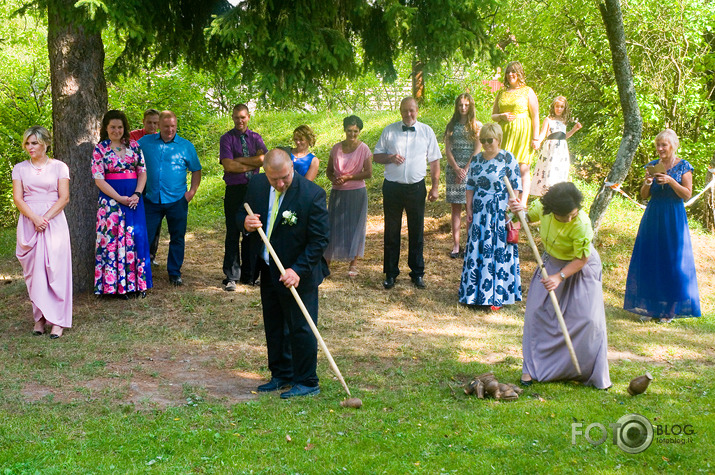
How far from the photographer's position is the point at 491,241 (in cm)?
912

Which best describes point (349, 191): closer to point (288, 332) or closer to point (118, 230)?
point (118, 230)

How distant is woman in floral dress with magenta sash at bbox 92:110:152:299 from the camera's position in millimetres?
8852

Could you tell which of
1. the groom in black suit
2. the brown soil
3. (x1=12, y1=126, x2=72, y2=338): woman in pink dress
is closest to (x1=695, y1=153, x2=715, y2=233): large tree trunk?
the brown soil

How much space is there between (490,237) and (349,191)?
2.06 meters

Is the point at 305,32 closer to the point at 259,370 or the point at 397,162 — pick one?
the point at 397,162

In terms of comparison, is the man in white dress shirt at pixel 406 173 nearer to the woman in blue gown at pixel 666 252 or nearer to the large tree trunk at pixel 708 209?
the woman in blue gown at pixel 666 252

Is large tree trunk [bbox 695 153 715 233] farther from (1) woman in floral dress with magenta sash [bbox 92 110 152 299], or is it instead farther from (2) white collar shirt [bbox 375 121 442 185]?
(1) woman in floral dress with magenta sash [bbox 92 110 152 299]

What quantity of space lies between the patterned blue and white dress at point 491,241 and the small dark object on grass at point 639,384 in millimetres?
2958

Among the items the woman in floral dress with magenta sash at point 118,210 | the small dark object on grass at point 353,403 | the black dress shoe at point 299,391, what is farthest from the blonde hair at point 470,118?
the small dark object on grass at point 353,403

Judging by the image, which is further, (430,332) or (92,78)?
(92,78)

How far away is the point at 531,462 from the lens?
4926 mm

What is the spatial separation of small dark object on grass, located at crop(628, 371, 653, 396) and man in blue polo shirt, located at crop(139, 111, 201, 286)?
18.3ft

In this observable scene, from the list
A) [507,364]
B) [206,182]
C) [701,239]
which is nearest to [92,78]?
[507,364]

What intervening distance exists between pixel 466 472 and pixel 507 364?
8.88ft
